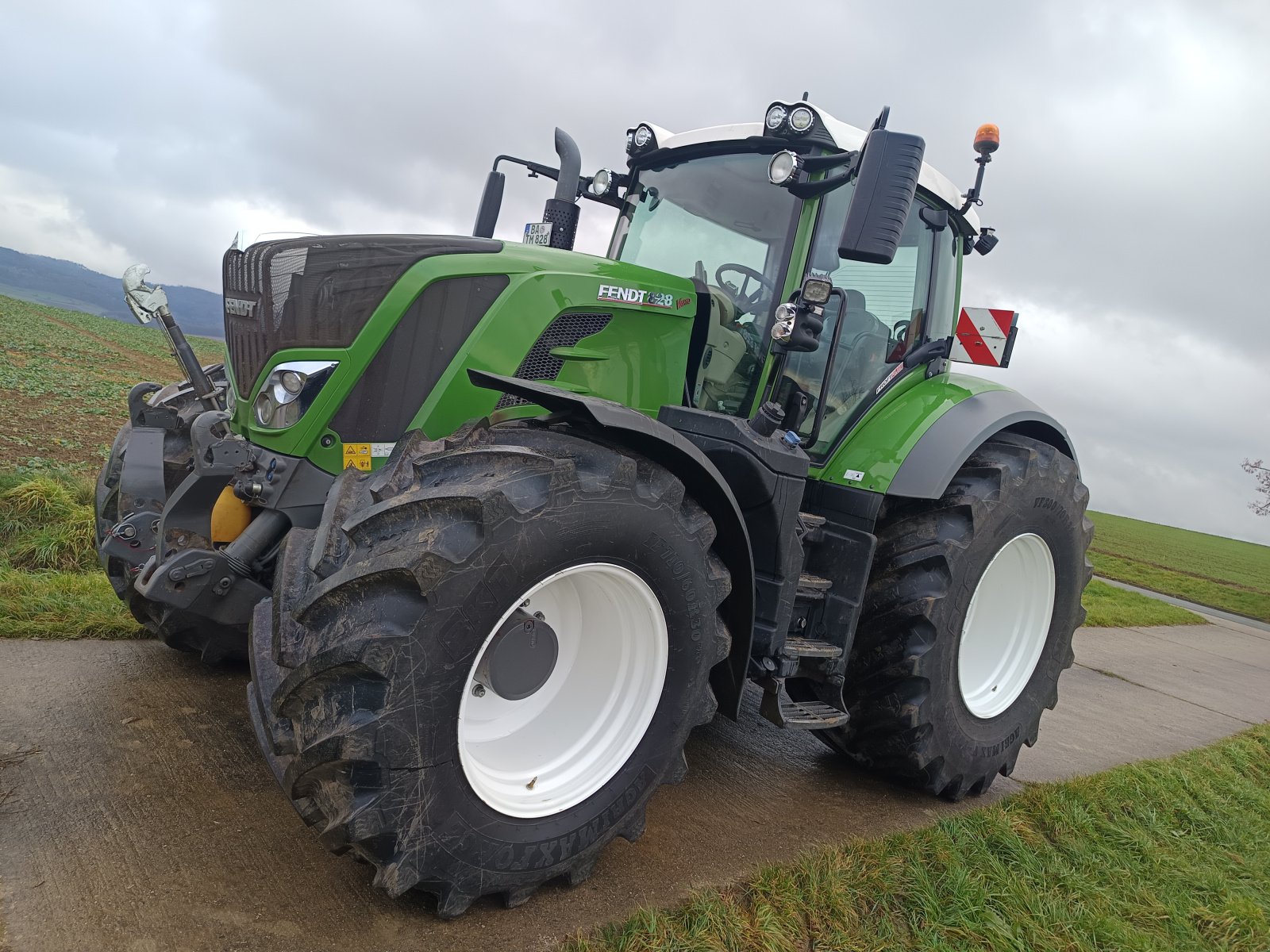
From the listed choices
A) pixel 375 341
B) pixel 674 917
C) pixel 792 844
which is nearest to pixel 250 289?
pixel 375 341

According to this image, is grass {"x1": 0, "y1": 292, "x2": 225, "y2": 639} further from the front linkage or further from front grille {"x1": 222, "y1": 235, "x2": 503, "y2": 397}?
front grille {"x1": 222, "y1": 235, "x2": 503, "y2": 397}

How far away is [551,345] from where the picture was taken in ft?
9.78

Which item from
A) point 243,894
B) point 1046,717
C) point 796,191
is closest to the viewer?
point 243,894

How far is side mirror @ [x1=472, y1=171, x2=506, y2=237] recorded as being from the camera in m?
4.32

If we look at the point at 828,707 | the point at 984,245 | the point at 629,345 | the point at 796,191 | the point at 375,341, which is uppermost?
the point at 984,245

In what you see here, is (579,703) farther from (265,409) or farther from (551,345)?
(265,409)

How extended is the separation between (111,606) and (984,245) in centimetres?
475

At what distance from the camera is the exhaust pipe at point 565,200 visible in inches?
158

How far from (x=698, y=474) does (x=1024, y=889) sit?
1940mm

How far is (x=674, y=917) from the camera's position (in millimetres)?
2494

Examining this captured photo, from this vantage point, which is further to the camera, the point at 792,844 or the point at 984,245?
the point at 984,245

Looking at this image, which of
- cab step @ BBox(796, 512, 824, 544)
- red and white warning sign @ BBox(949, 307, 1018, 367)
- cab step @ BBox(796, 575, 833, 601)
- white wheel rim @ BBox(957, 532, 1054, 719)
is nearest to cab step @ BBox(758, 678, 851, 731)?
cab step @ BBox(796, 575, 833, 601)

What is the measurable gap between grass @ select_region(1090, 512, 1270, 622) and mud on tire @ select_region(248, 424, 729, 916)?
11.5 metres

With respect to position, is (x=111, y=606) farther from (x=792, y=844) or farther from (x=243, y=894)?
(x=792, y=844)
